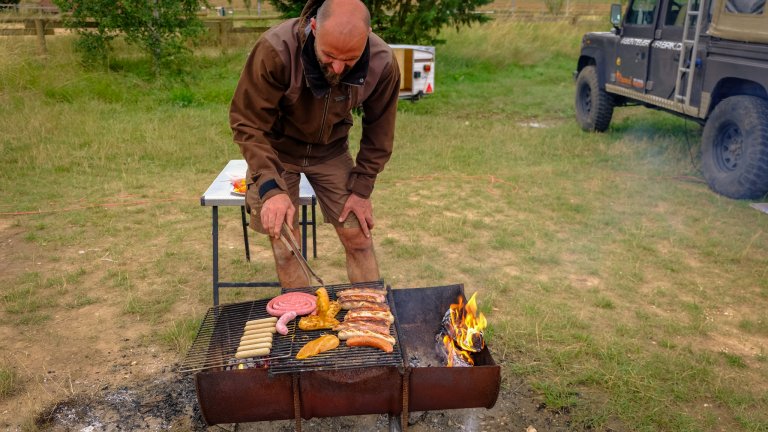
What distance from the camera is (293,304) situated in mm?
3010

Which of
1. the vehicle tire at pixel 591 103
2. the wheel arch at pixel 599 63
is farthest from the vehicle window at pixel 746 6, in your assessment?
the vehicle tire at pixel 591 103

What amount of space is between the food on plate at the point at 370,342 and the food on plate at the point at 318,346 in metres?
0.07

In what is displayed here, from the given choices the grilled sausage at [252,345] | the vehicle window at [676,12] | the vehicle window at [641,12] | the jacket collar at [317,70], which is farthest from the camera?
the vehicle window at [641,12]

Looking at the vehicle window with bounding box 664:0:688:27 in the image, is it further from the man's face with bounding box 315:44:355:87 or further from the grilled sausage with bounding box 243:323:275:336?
the grilled sausage with bounding box 243:323:275:336

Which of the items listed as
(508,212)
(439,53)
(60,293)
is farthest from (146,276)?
(439,53)

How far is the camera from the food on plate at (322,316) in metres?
2.86

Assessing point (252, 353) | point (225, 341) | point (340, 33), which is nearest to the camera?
point (252, 353)

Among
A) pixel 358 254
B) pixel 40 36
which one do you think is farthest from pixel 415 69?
pixel 358 254

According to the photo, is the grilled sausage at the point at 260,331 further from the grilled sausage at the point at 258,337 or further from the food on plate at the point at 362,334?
the food on plate at the point at 362,334

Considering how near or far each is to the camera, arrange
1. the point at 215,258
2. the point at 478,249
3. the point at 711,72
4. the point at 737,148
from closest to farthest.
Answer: the point at 215,258 → the point at 478,249 → the point at 737,148 → the point at 711,72

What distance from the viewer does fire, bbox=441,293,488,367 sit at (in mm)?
3064

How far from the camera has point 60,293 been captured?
4723 millimetres

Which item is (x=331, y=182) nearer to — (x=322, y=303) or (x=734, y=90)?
(x=322, y=303)

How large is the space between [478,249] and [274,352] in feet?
10.5
